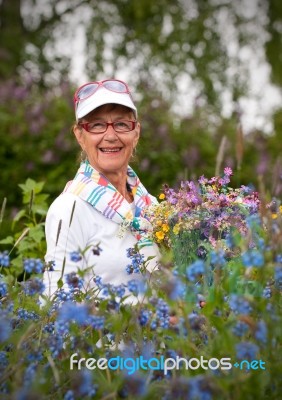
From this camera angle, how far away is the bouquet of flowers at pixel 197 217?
105 inches

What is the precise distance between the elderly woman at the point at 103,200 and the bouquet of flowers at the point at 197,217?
16cm

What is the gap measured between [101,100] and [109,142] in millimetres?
189

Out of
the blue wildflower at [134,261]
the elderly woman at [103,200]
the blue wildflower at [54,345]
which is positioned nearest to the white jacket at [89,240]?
the elderly woman at [103,200]

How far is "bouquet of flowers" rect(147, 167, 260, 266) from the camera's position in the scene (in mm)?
2680

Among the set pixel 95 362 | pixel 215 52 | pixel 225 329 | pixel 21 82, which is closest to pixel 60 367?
pixel 95 362

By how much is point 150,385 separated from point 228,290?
1.12 ft

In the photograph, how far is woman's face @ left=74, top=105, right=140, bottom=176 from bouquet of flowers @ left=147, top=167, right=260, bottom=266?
53 centimetres

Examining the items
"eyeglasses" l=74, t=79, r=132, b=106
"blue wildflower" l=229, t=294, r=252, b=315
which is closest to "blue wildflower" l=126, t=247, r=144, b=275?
"blue wildflower" l=229, t=294, r=252, b=315

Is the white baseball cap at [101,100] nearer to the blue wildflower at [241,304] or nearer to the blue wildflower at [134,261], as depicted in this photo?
the blue wildflower at [134,261]

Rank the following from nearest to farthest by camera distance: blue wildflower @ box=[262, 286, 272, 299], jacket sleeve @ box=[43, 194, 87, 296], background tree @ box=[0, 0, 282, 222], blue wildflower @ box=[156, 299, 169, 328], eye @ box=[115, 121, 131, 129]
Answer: blue wildflower @ box=[156, 299, 169, 328], blue wildflower @ box=[262, 286, 272, 299], jacket sleeve @ box=[43, 194, 87, 296], eye @ box=[115, 121, 131, 129], background tree @ box=[0, 0, 282, 222]

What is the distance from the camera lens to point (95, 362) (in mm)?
2135

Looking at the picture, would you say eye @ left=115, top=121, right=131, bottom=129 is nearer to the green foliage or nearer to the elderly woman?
the elderly woman

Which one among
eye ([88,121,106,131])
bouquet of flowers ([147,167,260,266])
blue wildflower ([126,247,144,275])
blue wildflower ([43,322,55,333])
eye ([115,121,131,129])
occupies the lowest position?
blue wildflower ([43,322,55,333])

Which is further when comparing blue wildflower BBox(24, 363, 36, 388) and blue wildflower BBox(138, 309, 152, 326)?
blue wildflower BBox(138, 309, 152, 326)
